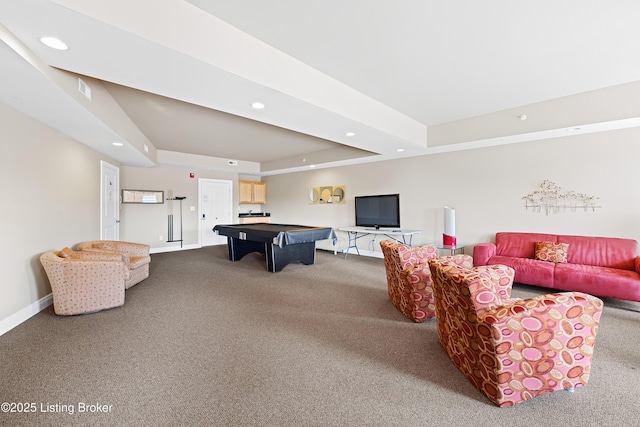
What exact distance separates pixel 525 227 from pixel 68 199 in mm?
7455

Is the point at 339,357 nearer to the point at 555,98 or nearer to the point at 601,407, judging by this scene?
the point at 601,407

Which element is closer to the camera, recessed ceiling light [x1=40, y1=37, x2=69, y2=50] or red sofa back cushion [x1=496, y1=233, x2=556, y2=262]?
recessed ceiling light [x1=40, y1=37, x2=69, y2=50]

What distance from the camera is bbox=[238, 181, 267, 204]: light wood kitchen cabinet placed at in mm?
9227

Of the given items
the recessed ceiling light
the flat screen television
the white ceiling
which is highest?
the white ceiling

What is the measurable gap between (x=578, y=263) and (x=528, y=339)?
11.6 ft

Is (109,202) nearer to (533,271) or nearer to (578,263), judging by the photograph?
(533,271)

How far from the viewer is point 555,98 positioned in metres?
3.98

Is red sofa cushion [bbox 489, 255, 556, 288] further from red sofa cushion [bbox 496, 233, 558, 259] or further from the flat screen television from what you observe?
the flat screen television

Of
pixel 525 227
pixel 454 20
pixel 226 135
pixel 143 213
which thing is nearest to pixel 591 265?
pixel 525 227

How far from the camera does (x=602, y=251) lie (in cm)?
399

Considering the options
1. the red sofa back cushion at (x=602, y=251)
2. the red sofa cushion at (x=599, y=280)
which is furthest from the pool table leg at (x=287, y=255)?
the red sofa back cushion at (x=602, y=251)

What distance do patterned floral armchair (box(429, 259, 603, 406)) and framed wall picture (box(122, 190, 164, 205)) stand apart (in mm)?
7805

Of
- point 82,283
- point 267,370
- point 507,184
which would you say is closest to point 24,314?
point 82,283

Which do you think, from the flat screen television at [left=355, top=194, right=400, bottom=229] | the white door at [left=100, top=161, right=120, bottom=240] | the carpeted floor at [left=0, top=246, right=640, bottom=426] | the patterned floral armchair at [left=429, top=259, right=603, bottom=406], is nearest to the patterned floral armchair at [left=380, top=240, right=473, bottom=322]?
the carpeted floor at [left=0, top=246, right=640, bottom=426]
